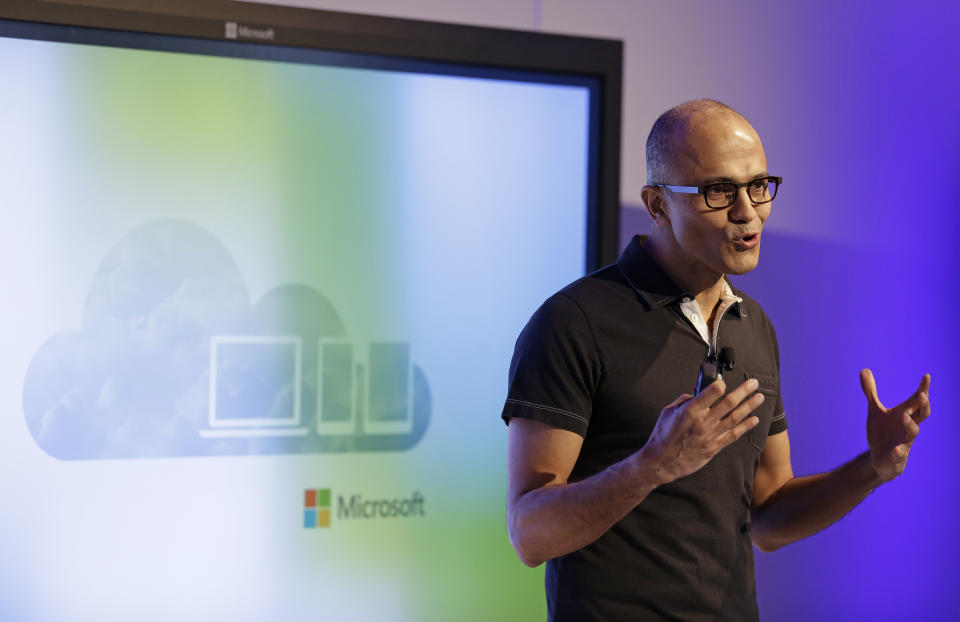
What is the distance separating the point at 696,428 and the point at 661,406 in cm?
29

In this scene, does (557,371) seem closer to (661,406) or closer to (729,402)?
(661,406)

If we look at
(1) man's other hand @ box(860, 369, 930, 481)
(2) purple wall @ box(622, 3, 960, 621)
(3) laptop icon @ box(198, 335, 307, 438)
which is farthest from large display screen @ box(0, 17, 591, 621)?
(1) man's other hand @ box(860, 369, 930, 481)

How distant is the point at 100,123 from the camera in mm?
2146

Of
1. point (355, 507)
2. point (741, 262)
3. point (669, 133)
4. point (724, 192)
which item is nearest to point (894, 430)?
point (741, 262)

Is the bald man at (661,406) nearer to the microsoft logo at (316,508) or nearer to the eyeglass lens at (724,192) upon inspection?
the eyeglass lens at (724,192)

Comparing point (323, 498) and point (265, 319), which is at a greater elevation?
point (265, 319)

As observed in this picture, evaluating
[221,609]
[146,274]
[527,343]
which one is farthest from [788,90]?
[221,609]

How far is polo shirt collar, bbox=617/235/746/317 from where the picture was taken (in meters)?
1.57

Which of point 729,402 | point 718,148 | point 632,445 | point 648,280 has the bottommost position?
point 632,445

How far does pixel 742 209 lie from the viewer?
4.85ft

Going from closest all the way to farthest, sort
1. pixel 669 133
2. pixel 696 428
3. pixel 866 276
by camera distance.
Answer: pixel 696 428
pixel 669 133
pixel 866 276

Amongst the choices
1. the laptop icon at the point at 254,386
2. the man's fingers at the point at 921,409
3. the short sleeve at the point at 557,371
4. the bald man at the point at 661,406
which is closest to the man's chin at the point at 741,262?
the bald man at the point at 661,406

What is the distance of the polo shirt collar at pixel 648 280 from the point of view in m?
1.57

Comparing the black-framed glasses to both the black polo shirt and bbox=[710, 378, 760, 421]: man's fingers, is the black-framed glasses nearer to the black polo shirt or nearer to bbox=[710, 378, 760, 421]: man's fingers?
the black polo shirt
